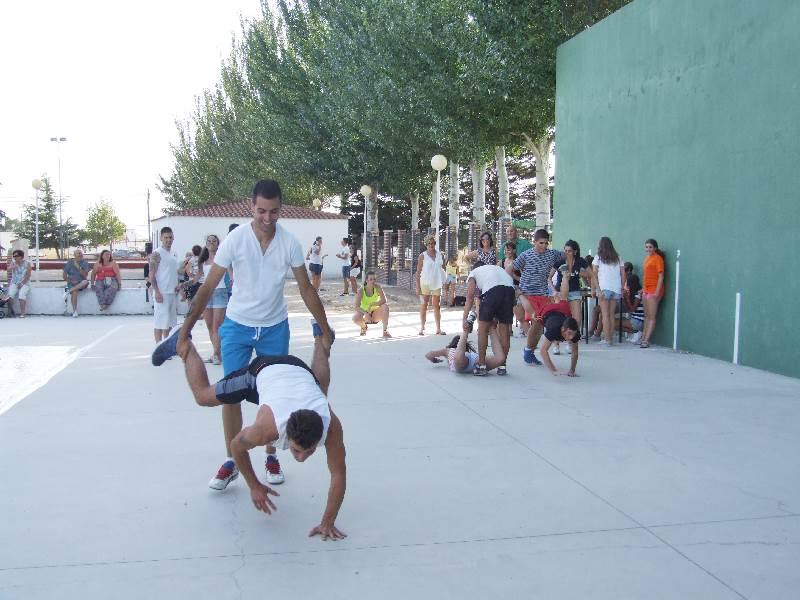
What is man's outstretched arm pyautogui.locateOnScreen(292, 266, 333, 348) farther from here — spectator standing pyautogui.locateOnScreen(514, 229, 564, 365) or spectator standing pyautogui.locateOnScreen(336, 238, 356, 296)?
spectator standing pyautogui.locateOnScreen(336, 238, 356, 296)

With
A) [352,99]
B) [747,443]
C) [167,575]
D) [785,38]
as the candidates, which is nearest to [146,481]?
[167,575]

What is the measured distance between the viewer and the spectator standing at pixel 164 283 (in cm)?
1109

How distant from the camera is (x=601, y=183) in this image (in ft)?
47.6

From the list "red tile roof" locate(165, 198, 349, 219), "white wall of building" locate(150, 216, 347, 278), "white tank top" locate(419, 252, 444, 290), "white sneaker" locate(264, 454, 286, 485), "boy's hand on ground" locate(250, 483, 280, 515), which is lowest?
"white sneaker" locate(264, 454, 286, 485)

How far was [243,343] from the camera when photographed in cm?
506

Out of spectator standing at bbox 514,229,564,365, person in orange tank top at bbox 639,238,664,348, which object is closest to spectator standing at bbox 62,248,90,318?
spectator standing at bbox 514,229,564,365

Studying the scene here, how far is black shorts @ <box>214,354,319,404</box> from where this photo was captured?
176 inches

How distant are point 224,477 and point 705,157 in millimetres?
8628

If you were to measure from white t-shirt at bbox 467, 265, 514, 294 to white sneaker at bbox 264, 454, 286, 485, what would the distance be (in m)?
4.66

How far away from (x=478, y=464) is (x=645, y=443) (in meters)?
1.46

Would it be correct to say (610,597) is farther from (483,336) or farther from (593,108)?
(593,108)

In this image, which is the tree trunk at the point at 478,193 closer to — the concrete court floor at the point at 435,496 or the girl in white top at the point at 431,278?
the girl in white top at the point at 431,278

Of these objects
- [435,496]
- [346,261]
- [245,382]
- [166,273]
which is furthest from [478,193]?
[245,382]

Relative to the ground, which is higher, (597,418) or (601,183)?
(601,183)
